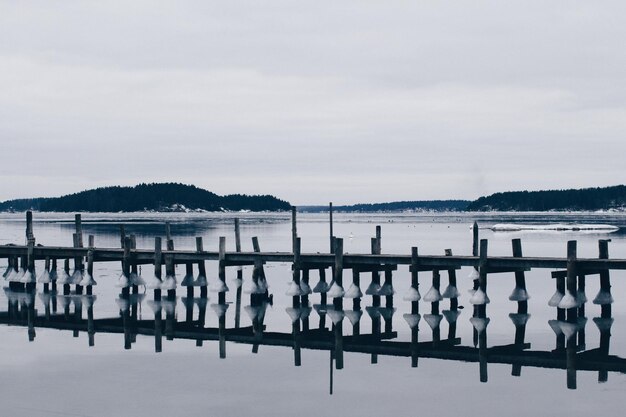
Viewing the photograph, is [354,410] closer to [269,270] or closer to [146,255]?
[146,255]

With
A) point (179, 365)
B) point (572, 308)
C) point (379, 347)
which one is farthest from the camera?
point (572, 308)

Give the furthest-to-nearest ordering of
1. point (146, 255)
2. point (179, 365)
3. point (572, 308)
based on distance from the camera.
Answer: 1. point (146, 255)
2. point (572, 308)
3. point (179, 365)

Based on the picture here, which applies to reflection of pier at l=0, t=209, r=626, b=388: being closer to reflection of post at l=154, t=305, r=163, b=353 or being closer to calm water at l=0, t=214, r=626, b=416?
reflection of post at l=154, t=305, r=163, b=353

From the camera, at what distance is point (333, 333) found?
3216cm

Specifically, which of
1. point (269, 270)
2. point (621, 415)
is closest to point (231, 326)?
point (621, 415)

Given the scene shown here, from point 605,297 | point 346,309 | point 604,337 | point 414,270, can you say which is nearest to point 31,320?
point 346,309

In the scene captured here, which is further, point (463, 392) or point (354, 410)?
point (463, 392)

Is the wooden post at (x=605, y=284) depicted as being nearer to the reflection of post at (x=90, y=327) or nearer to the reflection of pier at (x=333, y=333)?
the reflection of pier at (x=333, y=333)

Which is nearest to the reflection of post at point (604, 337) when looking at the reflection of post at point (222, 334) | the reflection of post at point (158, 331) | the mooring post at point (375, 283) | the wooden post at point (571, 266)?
the wooden post at point (571, 266)

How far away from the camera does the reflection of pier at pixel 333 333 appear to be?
26.9 meters

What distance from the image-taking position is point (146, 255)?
42375 millimetres

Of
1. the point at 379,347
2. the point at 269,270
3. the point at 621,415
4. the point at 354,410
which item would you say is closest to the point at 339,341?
the point at 379,347

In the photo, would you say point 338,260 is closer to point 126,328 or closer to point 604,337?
point 126,328

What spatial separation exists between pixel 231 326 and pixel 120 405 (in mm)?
13282
